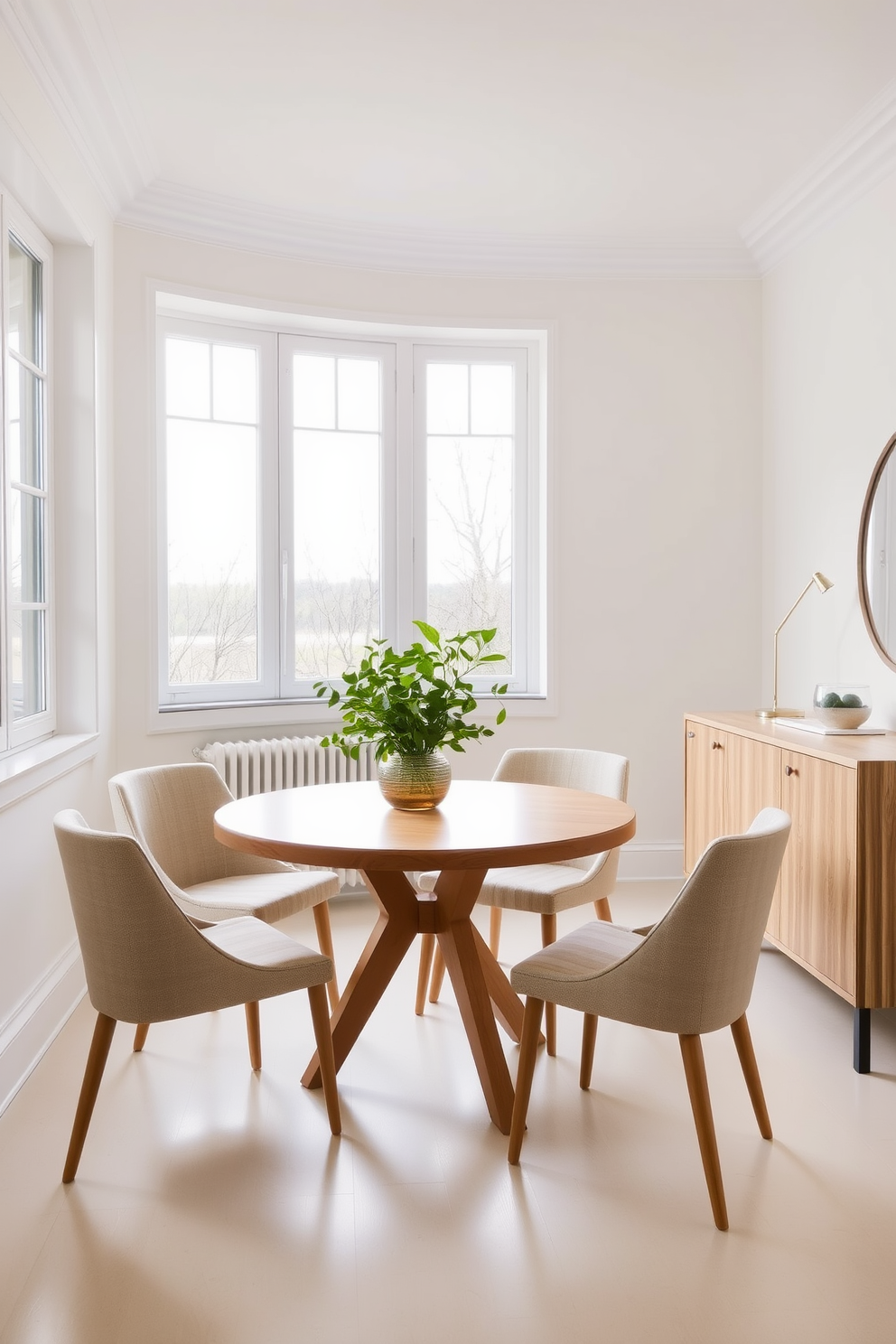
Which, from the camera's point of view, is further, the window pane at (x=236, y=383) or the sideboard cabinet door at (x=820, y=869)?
the window pane at (x=236, y=383)

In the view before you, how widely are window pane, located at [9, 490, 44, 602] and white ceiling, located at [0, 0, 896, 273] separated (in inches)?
47.6

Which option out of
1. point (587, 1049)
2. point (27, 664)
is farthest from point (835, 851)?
point (27, 664)

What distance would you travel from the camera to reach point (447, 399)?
4719 mm

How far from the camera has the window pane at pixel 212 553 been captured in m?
4.29

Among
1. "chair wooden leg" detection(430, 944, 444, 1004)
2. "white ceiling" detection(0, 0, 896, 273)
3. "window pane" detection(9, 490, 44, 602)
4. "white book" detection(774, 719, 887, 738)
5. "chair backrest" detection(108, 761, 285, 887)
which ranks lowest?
"chair wooden leg" detection(430, 944, 444, 1004)

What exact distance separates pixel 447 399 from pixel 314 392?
24.6 inches

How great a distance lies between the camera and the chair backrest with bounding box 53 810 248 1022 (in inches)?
82.4

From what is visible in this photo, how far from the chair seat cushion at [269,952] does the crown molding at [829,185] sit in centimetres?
316

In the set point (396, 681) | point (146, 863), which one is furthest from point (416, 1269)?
point (396, 681)

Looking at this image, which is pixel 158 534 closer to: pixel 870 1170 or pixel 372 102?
pixel 372 102

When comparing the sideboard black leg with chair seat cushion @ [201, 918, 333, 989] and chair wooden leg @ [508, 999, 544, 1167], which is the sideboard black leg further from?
chair seat cushion @ [201, 918, 333, 989]

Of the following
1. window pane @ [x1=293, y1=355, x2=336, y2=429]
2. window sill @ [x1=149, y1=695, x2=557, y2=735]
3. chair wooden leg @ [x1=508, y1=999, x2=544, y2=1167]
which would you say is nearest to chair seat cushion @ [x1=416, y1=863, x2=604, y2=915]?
chair wooden leg @ [x1=508, y1=999, x2=544, y2=1167]

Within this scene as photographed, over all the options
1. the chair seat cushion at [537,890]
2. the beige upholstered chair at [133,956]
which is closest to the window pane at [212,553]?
the chair seat cushion at [537,890]

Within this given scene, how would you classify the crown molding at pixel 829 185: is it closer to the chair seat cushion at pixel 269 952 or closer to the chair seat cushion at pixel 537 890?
the chair seat cushion at pixel 537 890
